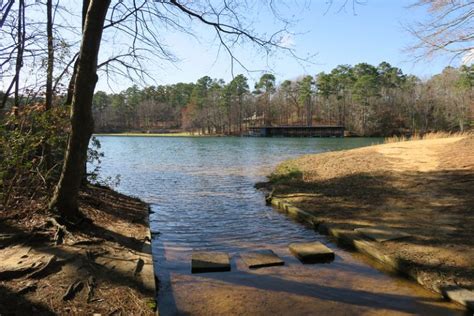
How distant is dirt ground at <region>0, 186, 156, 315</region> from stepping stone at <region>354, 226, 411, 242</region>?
378 centimetres

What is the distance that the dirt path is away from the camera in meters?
5.66

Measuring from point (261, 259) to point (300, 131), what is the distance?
8483cm

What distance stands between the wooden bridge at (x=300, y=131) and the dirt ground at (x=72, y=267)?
8230 cm

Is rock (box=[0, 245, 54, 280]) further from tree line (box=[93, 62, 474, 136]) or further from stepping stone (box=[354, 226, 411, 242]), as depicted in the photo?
tree line (box=[93, 62, 474, 136])

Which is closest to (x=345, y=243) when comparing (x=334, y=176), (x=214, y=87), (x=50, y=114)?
(x=50, y=114)

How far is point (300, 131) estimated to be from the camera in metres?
89.6

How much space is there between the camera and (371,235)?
698cm

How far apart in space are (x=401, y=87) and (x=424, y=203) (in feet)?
311

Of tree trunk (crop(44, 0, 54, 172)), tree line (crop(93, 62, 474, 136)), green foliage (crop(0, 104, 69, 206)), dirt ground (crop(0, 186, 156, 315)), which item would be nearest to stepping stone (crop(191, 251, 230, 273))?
dirt ground (crop(0, 186, 156, 315))

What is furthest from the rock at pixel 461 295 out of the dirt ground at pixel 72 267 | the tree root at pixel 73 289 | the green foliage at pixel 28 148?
the green foliage at pixel 28 148

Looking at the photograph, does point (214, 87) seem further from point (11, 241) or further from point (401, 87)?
point (11, 241)

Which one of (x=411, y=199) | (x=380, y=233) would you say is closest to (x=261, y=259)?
(x=380, y=233)

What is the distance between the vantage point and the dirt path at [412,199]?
18.6 ft

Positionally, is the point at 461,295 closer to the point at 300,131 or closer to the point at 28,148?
the point at 28,148
